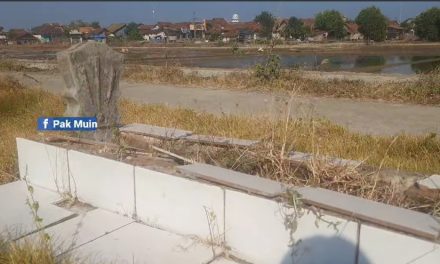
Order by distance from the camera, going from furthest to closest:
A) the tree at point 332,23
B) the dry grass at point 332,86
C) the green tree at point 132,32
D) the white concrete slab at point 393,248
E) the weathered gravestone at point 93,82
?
the tree at point 332,23
the green tree at point 132,32
the dry grass at point 332,86
the weathered gravestone at point 93,82
the white concrete slab at point 393,248

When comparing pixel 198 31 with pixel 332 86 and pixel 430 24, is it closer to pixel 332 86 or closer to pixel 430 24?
pixel 430 24

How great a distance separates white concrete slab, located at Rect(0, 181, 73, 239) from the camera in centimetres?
342

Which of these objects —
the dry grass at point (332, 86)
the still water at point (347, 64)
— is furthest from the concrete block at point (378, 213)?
the still water at point (347, 64)

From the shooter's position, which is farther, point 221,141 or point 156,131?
point 156,131

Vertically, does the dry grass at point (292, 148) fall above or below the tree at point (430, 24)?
below

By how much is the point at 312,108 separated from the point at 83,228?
12.6 ft

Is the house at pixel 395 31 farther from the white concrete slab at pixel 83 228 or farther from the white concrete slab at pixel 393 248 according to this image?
the white concrete slab at pixel 393 248

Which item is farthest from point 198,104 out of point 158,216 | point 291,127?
point 158,216

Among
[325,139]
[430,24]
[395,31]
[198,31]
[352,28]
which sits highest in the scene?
[430,24]

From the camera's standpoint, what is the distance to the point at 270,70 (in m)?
11.1

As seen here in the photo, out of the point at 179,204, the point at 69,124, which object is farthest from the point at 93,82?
the point at 179,204

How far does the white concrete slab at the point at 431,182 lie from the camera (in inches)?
114

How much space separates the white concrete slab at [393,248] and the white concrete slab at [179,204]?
0.97m

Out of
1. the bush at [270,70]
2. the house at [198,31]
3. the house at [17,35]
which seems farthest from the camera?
the house at [198,31]
